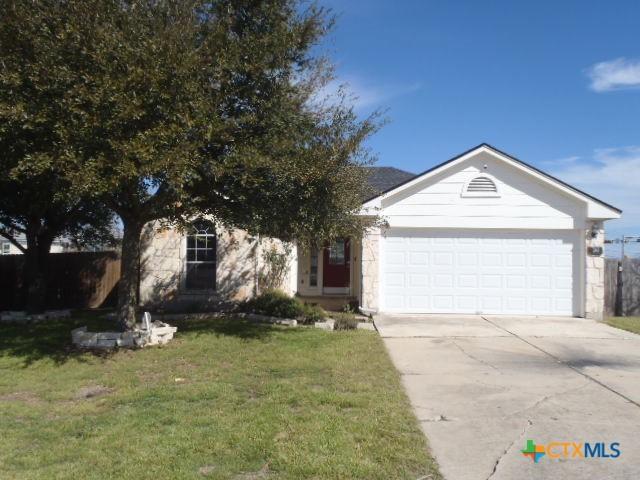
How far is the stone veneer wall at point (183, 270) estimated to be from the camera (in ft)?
48.1

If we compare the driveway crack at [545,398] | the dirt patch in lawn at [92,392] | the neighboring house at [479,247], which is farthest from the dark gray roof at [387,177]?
the dirt patch in lawn at [92,392]

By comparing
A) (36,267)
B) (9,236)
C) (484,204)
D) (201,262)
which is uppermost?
(484,204)

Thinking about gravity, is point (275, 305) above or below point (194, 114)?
below

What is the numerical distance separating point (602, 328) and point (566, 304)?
170cm

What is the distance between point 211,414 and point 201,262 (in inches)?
364

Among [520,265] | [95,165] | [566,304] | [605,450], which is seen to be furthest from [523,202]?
[95,165]

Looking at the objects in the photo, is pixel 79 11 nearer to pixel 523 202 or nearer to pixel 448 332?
pixel 448 332

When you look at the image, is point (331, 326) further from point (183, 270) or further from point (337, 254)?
point (337, 254)

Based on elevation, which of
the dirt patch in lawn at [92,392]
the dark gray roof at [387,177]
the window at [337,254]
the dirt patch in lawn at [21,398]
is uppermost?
the dark gray roof at [387,177]

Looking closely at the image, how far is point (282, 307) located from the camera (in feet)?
43.2

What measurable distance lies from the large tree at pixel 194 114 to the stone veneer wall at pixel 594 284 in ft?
23.2

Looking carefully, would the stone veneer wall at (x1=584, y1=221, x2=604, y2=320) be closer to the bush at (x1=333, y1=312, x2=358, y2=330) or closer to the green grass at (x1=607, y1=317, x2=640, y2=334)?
the green grass at (x1=607, y1=317, x2=640, y2=334)

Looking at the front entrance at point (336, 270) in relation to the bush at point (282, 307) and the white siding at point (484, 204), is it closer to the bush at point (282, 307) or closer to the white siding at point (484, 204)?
the bush at point (282, 307)

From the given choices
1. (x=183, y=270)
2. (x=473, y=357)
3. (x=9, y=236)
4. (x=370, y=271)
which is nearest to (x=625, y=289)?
(x=370, y=271)
